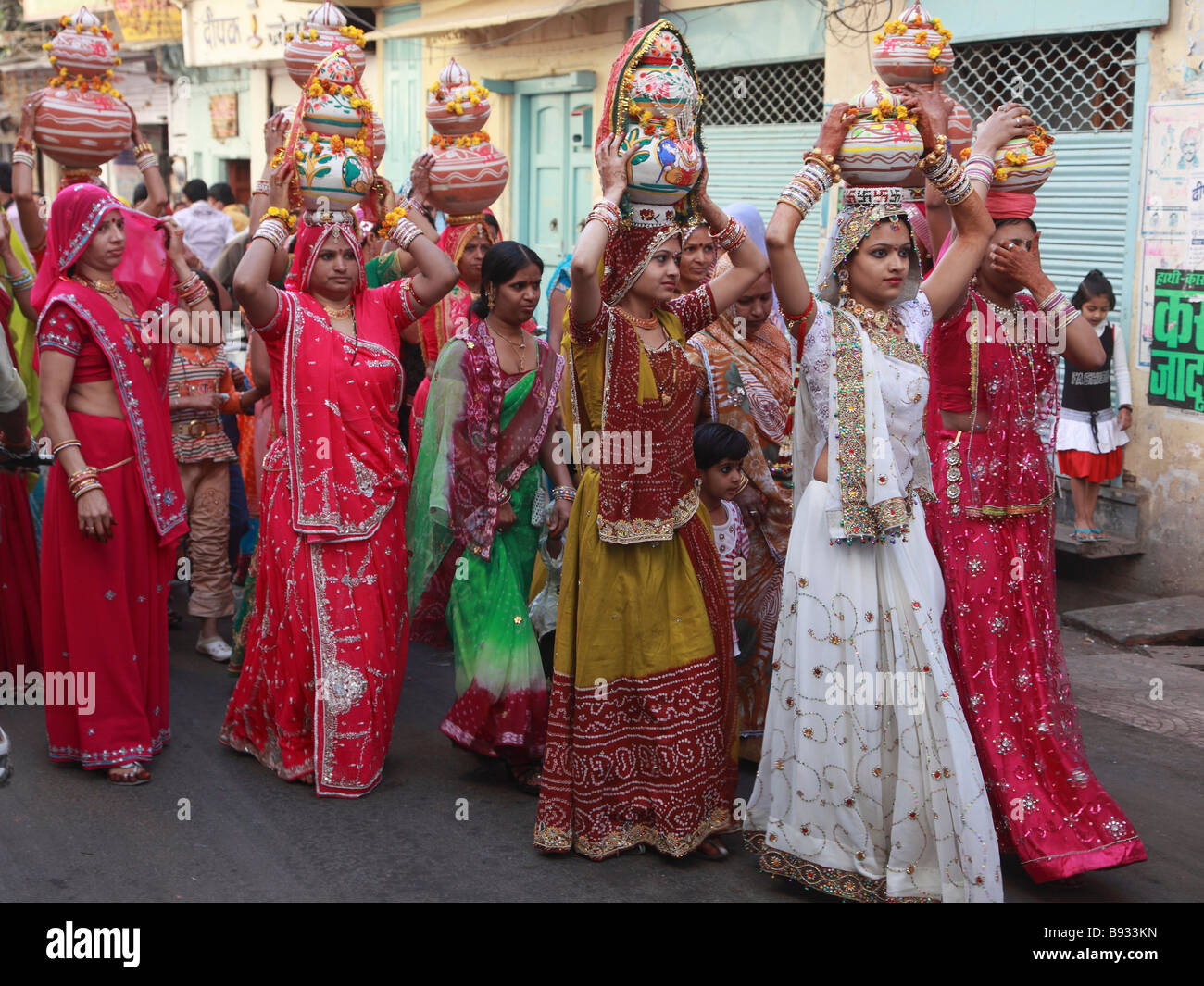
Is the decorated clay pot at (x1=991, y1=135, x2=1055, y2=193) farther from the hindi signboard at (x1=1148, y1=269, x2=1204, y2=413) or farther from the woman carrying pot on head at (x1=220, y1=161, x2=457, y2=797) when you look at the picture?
the hindi signboard at (x1=1148, y1=269, x2=1204, y2=413)

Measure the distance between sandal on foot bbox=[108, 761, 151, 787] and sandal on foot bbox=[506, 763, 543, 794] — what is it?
4.64ft

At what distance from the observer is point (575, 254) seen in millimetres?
4090

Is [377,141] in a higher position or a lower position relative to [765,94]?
lower

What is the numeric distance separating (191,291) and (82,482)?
1.23 meters

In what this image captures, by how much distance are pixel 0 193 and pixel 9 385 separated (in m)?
6.10

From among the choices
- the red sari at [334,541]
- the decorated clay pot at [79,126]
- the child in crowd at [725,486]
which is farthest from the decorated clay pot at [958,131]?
the decorated clay pot at [79,126]

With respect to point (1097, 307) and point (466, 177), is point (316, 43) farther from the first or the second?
point (1097, 307)

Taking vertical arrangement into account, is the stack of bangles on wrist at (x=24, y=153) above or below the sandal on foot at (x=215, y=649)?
above

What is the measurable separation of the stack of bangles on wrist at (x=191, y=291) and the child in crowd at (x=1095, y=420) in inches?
203

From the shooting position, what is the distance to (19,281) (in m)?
6.63

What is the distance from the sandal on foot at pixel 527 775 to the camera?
521 centimetres

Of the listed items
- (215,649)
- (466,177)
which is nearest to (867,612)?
(466,177)

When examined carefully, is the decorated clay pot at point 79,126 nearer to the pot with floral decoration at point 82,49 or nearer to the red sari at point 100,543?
the pot with floral decoration at point 82,49

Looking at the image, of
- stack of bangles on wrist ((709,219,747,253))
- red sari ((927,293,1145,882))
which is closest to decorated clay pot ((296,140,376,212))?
stack of bangles on wrist ((709,219,747,253))
